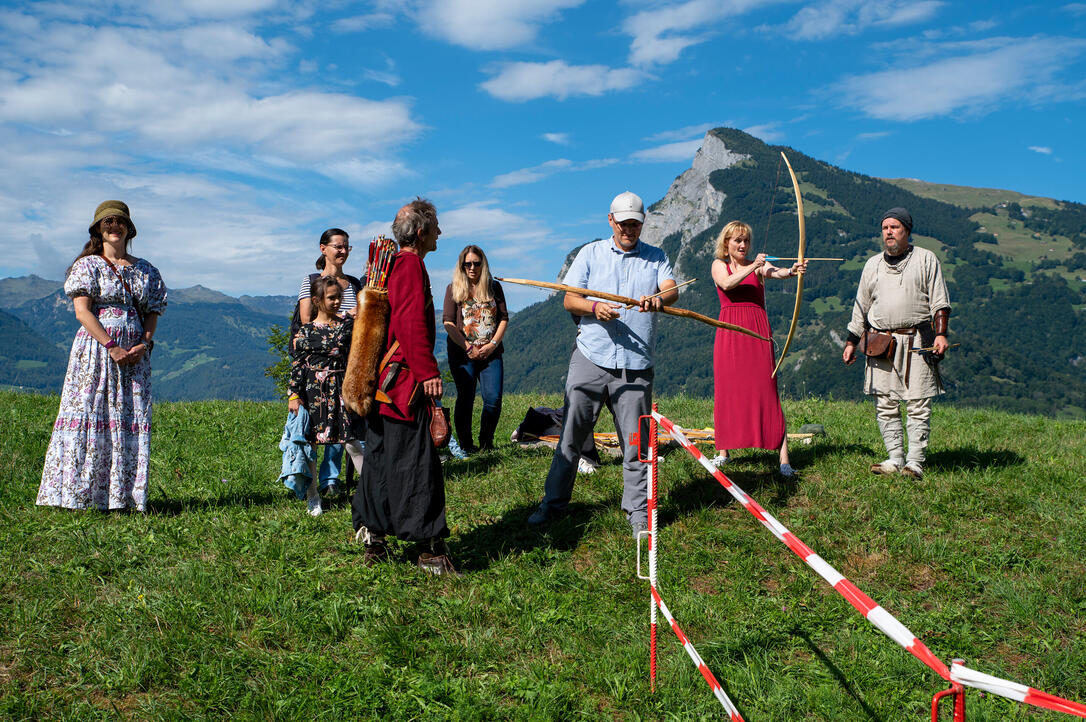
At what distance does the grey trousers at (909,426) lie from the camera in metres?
7.18

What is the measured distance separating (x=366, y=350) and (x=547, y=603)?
206 centimetres

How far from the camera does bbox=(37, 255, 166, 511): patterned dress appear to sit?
613 cm

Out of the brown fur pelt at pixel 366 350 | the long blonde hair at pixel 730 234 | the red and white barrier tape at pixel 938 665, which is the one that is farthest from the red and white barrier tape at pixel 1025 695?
the long blonde hair at pixel 730 234

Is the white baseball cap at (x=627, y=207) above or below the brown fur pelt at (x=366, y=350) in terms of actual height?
above

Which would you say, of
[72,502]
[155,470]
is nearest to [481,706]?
[72,502]

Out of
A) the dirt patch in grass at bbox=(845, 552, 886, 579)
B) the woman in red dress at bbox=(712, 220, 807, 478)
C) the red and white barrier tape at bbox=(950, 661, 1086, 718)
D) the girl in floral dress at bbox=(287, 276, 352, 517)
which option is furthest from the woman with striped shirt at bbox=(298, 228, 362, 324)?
the red and white barrier tape at bbox=(950, 661, 1086, 718)

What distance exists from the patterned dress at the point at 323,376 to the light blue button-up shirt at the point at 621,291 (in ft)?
7.32

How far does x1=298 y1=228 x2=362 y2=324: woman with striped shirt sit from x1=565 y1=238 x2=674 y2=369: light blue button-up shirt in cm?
214

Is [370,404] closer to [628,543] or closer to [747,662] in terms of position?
[628,543]

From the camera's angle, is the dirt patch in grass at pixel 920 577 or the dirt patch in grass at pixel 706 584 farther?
the dirt patch in grass at pixel 920 577

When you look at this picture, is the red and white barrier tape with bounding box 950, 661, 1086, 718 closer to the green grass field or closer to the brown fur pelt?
the green grass field

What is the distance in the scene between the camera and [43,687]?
3797 millimetres

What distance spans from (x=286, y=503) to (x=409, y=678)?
11.5ft

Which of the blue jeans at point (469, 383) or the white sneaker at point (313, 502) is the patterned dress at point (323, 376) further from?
the blue jeans at point (469, 383)
